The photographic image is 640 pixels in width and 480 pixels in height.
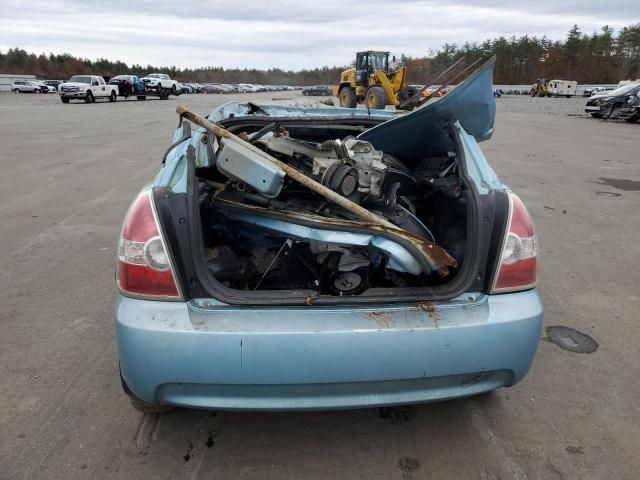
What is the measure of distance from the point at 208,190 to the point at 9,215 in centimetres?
460

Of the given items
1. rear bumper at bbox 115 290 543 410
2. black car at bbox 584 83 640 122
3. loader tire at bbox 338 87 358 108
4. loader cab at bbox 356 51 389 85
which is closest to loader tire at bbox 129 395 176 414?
rear bumper at bbox 115 290 543 410

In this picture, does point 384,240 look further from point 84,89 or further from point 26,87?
point 26,87

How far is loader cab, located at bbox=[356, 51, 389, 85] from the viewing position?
21.8 meters

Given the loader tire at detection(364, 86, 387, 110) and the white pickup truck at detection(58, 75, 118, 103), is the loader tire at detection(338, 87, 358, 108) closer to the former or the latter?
the loader tire at detection(364, 86, 387, 110)

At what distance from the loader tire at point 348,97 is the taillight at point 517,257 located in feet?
70.8

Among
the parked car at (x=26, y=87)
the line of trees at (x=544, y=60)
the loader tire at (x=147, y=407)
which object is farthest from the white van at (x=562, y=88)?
the loader tire at (x=147, y=407)

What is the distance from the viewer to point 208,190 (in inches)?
107

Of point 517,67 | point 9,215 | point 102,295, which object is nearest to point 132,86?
point 9,215

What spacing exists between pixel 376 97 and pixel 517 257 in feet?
64.1

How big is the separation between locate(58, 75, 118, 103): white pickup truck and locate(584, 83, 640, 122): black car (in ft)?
97.0

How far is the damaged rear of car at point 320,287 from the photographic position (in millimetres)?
1951

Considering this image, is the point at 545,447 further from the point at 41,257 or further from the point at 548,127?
the point at 548,127

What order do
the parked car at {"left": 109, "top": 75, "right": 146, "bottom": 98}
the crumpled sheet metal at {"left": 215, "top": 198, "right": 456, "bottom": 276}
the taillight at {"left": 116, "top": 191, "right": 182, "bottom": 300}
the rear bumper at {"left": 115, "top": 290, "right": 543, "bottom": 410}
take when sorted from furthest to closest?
1. the parked car at {"left": 109, "top": 75, "right": 146, "bottom": 98}
2. the crumpled sheet metal at {"left": 215, "top": 198, "right": 456, "bottom": 276}
3. the taillight at {"left": 116, "top": 191, "right": 182, "bottom": 300}
4. the rear bumper at {"left": 115, "top": 290, "right": 543, "bottom": 410}

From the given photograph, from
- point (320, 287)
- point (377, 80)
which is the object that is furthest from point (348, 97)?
point (320, 287)
